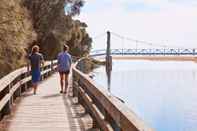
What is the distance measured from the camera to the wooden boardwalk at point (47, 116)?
11.9 m

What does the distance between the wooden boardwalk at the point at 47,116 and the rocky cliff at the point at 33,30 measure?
11.4m

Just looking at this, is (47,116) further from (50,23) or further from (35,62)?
(50,23)

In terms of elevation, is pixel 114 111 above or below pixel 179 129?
above

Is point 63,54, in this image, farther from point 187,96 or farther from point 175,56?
point 175,56

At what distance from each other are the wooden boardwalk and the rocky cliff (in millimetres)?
11401

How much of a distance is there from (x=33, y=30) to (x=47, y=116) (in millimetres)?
34179

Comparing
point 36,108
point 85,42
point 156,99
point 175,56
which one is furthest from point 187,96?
point 175,56

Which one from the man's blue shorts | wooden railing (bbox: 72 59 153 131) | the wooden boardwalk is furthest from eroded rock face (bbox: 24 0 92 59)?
wooden railing (bbox: 72 59 153 131)

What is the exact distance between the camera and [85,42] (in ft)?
289

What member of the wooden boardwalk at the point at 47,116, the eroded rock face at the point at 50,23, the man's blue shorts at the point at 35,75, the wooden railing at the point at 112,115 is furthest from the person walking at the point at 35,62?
the eroded rock face at the point at 50,23

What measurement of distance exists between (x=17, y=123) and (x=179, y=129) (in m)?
14.0

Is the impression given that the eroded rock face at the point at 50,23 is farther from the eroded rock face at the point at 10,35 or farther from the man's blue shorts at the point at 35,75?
the man's blue shorts at the point at 35,75

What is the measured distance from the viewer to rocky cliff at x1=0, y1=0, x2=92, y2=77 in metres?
29.5

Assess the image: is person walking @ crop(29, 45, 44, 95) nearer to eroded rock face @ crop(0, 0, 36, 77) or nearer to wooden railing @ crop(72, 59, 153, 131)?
wooden railing @ crop(72, 59, 153, 131)
